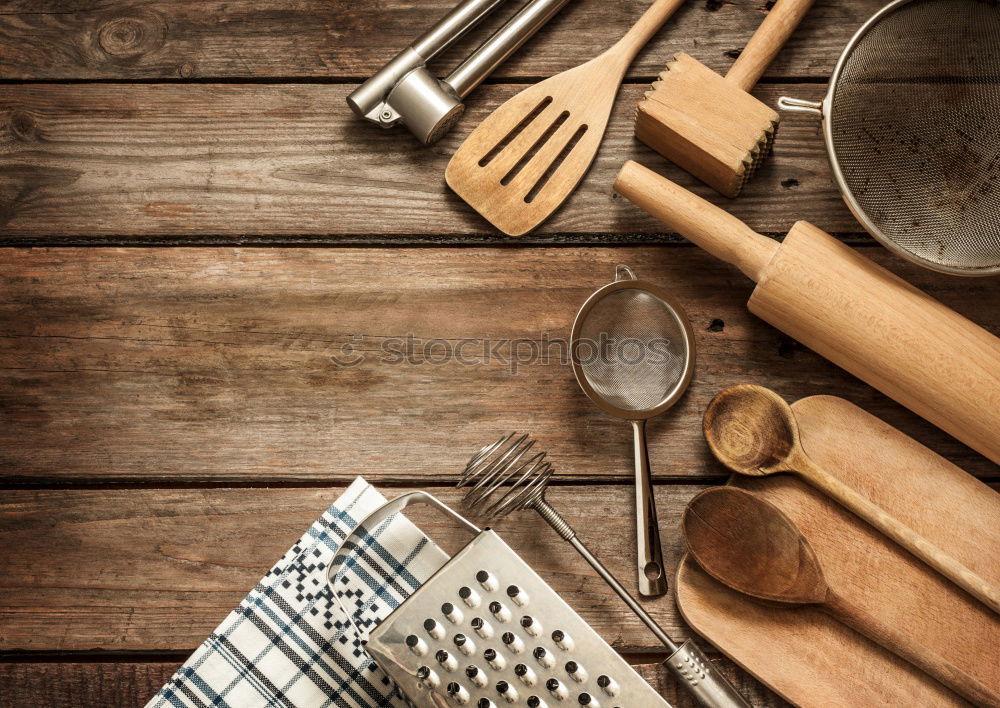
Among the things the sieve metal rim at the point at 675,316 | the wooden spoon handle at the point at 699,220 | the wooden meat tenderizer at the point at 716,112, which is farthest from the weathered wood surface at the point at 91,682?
the wooden meat tenderizer at the point at 716,112

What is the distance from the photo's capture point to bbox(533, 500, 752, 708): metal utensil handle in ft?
2.13

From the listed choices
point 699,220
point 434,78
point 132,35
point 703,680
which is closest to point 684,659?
point 703,680

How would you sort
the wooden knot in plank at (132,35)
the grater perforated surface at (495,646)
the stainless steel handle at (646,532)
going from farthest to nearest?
1. the wooden knot in plank at (132,35)
2. the stainless steel handle at (646,532)
3. the grater perforated surface at (495,646)

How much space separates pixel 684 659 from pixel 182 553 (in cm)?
49

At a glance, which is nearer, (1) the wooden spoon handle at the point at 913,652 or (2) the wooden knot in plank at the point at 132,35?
(1) the wooden spoon handle at the point at 913,652

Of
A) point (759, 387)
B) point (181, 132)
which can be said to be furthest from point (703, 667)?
point (181, 132)

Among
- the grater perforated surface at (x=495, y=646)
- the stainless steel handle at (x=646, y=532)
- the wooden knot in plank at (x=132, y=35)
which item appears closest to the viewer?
the grater perforated surface at (x=495, y=646)

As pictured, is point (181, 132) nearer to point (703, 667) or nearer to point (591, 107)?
point (591, 107)

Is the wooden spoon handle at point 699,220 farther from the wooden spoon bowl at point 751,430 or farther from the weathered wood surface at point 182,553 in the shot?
the weathered wood surface at point 182,553

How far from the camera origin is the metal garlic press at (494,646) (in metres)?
0.61

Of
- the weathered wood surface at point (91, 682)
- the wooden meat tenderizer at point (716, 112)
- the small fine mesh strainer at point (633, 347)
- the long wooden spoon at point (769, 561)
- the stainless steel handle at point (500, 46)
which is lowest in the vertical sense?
the weathered wood surface at point (91, 682)

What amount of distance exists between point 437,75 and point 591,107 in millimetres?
174

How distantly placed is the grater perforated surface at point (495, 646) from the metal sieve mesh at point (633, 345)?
214mm

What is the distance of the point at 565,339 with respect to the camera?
76 cm
